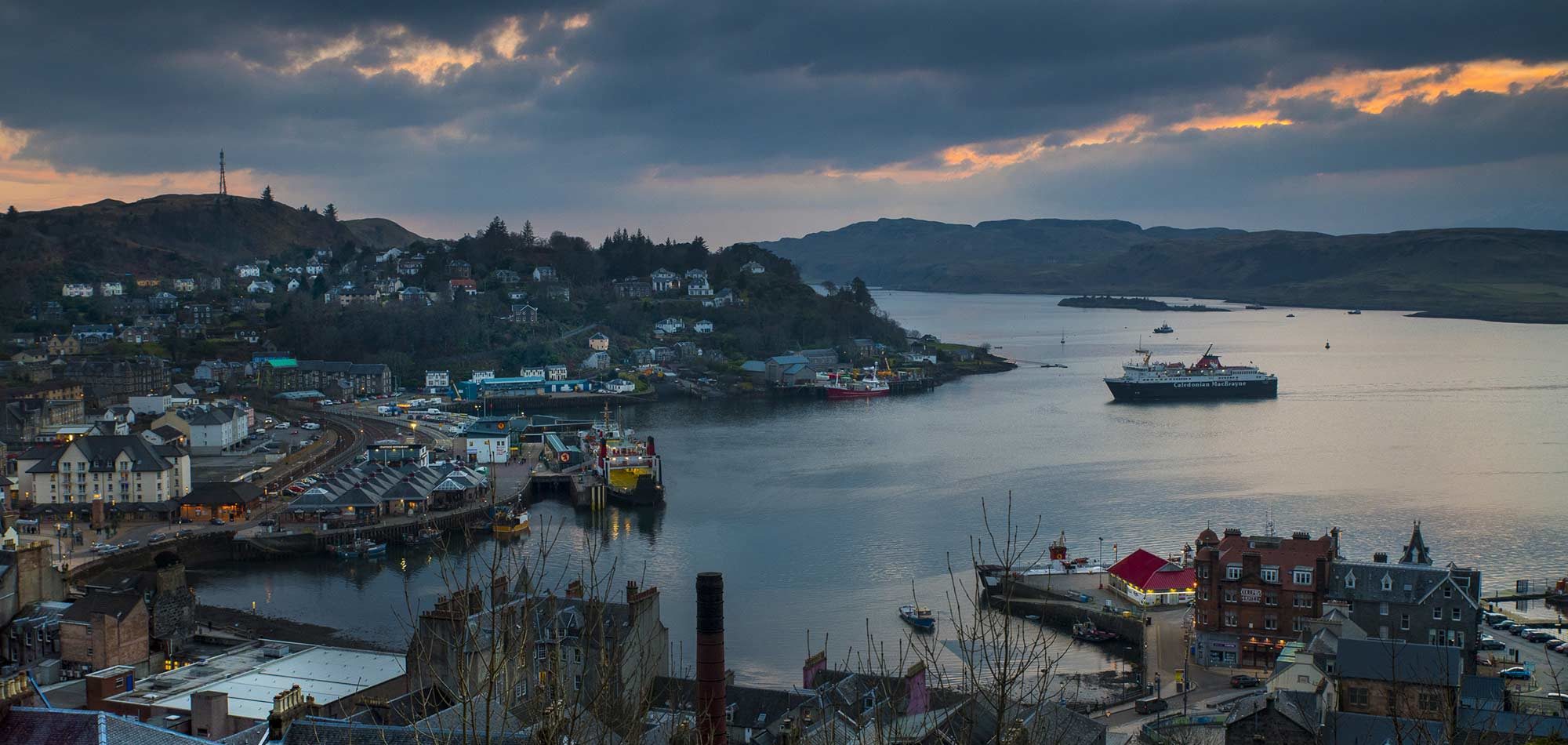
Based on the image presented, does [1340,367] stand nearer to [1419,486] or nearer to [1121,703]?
[1419,486]

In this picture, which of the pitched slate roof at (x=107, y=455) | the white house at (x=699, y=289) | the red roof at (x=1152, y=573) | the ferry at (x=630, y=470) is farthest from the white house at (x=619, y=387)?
the red roof at (x=1152, y=573)

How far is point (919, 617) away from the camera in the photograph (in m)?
11.4

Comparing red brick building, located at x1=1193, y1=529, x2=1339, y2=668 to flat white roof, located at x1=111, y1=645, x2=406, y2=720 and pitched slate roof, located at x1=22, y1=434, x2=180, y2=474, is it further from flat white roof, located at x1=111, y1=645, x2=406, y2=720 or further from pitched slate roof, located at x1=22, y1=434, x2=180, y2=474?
pitched slate roof, located at x1=22, y1=434, x2=180, y2=474

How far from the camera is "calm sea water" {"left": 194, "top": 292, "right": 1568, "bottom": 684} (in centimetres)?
1312

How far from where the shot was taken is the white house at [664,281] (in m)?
48.0

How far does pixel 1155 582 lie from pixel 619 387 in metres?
23.1

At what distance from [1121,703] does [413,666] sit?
497 centimetres

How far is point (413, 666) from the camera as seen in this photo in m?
7.01

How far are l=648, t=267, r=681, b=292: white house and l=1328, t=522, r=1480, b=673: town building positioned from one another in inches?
1561

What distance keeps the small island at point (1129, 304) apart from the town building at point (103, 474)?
66901 millimetres

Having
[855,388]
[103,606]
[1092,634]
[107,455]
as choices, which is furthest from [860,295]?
[103,606]

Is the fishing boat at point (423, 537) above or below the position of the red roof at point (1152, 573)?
below

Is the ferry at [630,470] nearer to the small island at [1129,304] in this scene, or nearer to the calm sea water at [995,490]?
the calm sea water at [995,490]

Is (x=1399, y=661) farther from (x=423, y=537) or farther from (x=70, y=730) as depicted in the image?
(x=423, y=537)
